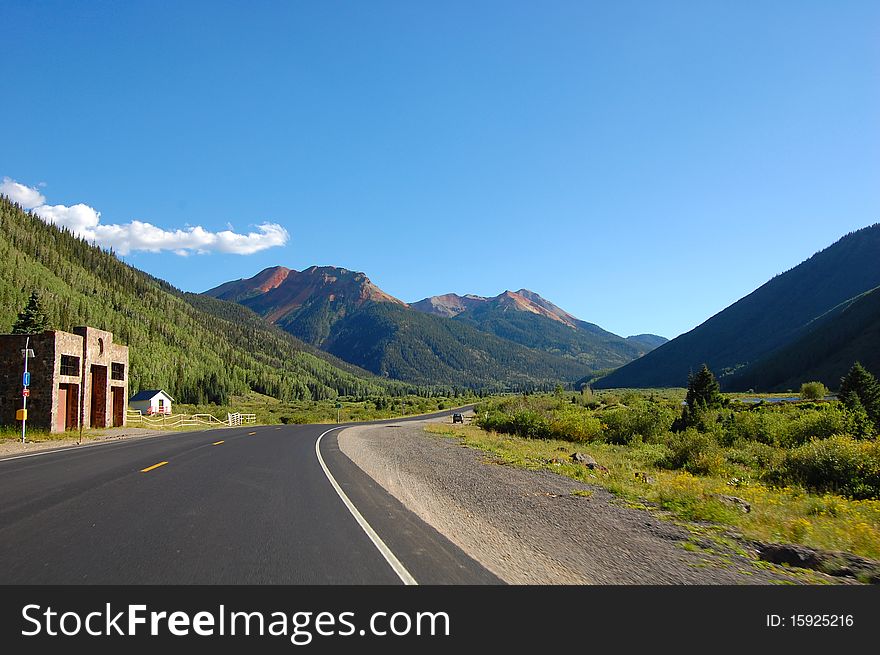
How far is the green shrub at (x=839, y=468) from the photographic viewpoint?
13.9 metres

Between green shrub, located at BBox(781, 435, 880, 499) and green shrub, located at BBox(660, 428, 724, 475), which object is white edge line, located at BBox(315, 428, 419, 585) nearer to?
green shrub, located at BBox(781, 435, 880, 499)

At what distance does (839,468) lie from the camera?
14883mm

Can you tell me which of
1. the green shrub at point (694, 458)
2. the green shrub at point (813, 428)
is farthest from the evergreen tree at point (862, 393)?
the green shrub at point (694, 458)

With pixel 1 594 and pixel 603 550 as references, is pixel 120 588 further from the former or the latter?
pixel 603 550

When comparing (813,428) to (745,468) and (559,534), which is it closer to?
(745,468)

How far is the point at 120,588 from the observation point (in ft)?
17.5

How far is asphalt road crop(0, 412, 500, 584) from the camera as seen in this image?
5.90m

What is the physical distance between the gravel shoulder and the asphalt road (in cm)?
60

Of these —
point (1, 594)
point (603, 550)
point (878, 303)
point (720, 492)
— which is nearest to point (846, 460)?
point (720, 492)

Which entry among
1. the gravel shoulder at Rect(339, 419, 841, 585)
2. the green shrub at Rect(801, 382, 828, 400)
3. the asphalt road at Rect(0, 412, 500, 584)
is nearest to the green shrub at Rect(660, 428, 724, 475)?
the gravel shoulder at Rect(339, 419, 841, 585)

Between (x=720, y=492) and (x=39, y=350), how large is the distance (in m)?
36.0

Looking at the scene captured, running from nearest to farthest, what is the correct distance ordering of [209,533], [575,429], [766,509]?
[209,533] → [766,509] → [575,429]

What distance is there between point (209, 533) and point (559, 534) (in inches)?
196

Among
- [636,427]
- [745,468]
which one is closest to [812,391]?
[636,427]
